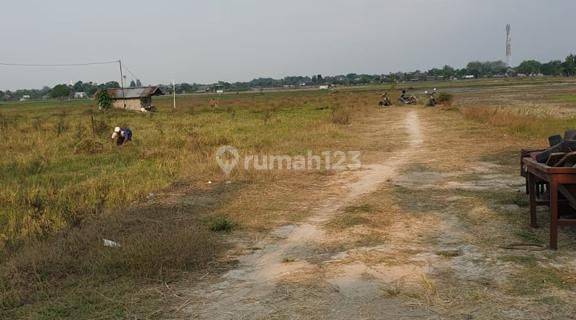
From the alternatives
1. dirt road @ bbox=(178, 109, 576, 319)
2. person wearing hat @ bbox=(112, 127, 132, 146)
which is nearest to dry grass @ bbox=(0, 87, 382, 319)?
person wearing hat @ bbox=(112, 127, 132, 146)

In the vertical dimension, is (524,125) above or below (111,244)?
above

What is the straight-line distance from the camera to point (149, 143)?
53.2 ft

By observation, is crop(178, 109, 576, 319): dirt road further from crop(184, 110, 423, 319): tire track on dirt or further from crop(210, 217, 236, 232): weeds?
crop(210, 217, 236, 232): weeds

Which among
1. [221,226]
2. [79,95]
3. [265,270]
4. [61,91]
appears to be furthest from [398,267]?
[79,95]

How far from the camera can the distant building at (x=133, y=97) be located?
152ft

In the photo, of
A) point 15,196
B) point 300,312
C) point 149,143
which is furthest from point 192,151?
point 300,312

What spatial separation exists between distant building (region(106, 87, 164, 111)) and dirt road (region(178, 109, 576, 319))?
41085 millimetres

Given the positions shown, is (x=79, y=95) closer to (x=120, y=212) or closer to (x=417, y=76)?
(x=417, y=76)

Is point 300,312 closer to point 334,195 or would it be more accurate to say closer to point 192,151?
point 334,195

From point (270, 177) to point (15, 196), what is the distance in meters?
4.38

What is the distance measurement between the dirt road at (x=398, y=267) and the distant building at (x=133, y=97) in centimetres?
4109

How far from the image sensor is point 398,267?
4.70 m

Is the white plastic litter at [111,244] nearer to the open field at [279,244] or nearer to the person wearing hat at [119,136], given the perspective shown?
the open field at [279,244]

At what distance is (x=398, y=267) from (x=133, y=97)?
4514cm
